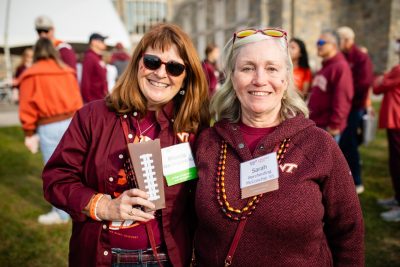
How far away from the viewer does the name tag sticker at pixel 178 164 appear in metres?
1.51

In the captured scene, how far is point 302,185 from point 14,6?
9.93m

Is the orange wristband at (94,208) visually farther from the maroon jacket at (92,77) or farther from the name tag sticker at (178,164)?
the maroon jacket at (92,77)

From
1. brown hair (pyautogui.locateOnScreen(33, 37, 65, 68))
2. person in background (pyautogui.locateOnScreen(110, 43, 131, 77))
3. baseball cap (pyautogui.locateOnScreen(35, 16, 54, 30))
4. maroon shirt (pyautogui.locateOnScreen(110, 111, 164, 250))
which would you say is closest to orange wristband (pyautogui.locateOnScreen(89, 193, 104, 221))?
maroon shirt (pyautogui.locateOnScreen(110, 111, 164, 250))

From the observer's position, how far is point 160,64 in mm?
1528

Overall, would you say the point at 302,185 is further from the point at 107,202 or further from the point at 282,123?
the point at 107,202

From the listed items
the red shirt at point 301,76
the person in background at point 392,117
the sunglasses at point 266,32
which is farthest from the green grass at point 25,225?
the person in background at point 392,117

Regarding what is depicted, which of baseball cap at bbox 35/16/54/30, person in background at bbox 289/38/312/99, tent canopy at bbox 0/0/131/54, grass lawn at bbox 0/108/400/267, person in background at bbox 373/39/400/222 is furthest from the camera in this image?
tent canopy at bbox 0/0/131/54

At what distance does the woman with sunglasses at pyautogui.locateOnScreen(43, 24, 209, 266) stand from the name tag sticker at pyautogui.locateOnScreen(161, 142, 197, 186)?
0.04 m

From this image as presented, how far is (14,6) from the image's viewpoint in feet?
29.1

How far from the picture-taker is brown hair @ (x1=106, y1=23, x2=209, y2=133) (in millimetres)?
1543

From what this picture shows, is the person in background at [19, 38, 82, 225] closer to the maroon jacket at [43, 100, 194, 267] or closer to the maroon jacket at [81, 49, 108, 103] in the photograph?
the maroon jacket at [81, 49, 108, 103]

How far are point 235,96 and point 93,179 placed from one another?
0.81 metres

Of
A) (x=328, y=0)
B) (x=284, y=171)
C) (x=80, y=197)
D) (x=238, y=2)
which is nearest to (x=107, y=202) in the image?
(x=80, y=197)

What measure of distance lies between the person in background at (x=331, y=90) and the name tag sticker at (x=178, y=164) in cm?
247
